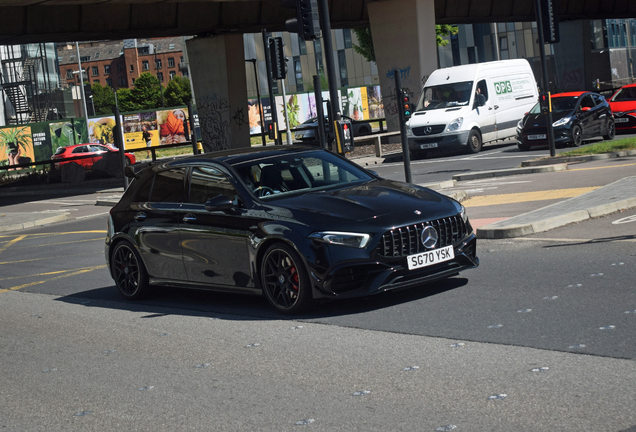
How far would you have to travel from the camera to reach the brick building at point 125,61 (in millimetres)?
177375

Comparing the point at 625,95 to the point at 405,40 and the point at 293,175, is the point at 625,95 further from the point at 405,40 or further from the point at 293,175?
the point at 293,175

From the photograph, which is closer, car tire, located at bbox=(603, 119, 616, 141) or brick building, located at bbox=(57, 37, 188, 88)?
car tire, located at bbox=(603, 119, 616, 141)

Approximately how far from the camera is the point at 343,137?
1502cm

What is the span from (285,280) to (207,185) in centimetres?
150

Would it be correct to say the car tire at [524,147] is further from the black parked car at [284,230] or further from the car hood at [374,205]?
the car hood at [374,205]

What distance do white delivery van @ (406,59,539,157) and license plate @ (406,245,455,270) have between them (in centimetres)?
1915

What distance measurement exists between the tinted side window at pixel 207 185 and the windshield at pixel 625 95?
22.3 m

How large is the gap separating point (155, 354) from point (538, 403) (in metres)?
3.25

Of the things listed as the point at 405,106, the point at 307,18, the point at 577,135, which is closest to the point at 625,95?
the point at 577,135

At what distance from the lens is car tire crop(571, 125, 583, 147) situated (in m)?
23.8

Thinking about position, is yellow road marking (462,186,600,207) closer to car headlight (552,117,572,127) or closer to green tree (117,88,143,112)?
car headlight (552,117,572,127)

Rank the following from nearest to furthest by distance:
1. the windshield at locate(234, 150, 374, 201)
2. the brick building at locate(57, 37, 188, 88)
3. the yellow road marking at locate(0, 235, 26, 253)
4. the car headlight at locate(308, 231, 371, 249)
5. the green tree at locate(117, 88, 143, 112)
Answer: the car headlight at locate(308, 231, 371, 249) → the windshield at locate(234, 150, 374, 201) → the yellow road marking at locate(0, 235, 26, 253) → the green tree at locate(117, 88, 143, 112) → the brick building at locate(57, 37, 188, 88)

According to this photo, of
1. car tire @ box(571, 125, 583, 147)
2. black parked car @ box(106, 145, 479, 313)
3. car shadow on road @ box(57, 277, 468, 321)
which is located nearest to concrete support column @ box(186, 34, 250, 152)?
car tire @ box(571, 125, 583, 147)

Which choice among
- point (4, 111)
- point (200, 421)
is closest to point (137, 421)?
point (200, 421)
